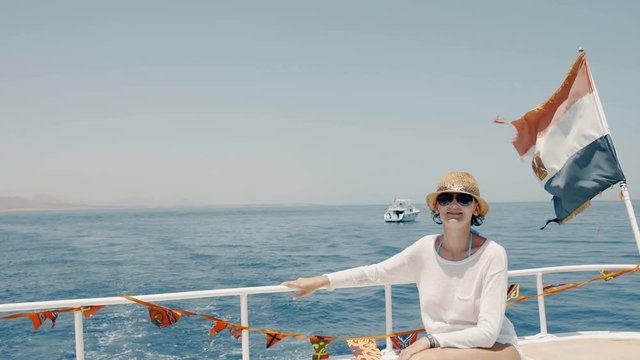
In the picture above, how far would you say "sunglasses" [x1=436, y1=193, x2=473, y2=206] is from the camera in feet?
9.40

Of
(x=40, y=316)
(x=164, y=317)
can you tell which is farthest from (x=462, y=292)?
(x=40, y=316)

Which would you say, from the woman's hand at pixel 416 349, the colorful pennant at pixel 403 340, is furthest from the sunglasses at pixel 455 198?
the colorful pennant at pixel 403 340

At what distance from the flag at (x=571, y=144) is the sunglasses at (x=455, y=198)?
2.04 metres

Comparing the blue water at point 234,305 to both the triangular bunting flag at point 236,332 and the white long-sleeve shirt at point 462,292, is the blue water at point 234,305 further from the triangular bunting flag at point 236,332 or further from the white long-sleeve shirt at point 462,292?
the triangular bunting flag at point 236,332

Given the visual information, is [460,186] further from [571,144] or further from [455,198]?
[571,144]

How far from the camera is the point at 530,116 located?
16.2 ft

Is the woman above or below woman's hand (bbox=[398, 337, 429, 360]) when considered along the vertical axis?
above

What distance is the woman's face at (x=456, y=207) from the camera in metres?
2.86

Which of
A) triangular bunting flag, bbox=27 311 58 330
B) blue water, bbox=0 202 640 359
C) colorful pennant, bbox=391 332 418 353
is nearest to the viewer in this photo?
triangular bunting flag, bbox=27 311 58 330

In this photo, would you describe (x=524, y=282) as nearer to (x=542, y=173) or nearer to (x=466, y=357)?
(x=542, y=173)

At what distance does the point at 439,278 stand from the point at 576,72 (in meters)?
3.02

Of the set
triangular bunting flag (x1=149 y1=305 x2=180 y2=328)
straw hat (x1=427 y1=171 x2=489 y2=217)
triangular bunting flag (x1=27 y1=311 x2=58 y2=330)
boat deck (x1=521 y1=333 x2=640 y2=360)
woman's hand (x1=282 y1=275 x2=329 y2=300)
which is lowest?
boat deck (x1=521 y1=333 x2=640 y2=360)

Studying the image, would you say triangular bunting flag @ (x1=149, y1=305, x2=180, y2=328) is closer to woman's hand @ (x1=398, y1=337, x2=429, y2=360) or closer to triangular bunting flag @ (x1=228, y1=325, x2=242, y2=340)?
triangular bunting flag @ (x1=228, y1=325, x2=242, y2=340)

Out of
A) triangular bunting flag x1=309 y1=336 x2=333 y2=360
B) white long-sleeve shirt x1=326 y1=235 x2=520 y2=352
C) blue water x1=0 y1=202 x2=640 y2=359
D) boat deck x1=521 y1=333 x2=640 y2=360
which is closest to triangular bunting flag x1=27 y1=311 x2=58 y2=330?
triangular bunting flag x1=309 y1=336 x2=333 y2=360
